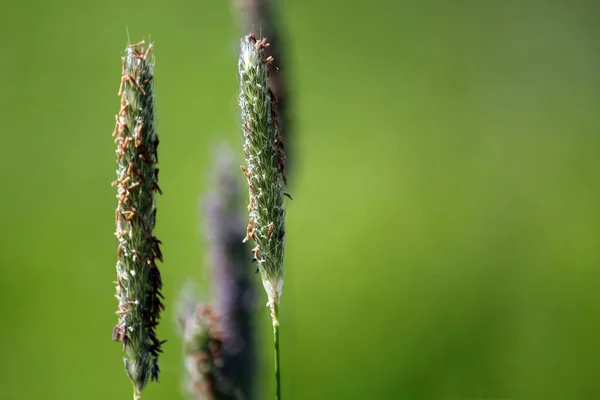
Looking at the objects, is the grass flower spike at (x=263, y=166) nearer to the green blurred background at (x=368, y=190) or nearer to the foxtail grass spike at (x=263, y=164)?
the foxtail grass spike at (x=263, y=164)

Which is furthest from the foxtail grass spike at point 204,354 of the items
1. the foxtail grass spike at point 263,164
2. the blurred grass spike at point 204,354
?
the foxtail grass spike at point 263,164

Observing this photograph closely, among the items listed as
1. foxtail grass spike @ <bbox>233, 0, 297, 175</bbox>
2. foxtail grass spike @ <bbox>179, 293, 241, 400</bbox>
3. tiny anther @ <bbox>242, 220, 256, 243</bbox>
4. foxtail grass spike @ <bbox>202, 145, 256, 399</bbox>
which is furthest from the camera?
foxtail grass spike @ <bbox>233, 0, 297, 175</bbox>

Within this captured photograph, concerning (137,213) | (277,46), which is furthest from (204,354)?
(277,46)

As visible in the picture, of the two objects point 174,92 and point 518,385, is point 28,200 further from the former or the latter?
point 518,385

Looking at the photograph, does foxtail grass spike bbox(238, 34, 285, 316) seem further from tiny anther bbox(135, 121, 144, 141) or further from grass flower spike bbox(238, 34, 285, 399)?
tiny anther bbox(135, 121, 144, 141)

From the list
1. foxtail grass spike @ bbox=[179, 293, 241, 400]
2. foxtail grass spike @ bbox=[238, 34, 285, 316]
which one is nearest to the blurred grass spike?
foxtail grass spike @ bbox=[179, 293, 241, 400]
